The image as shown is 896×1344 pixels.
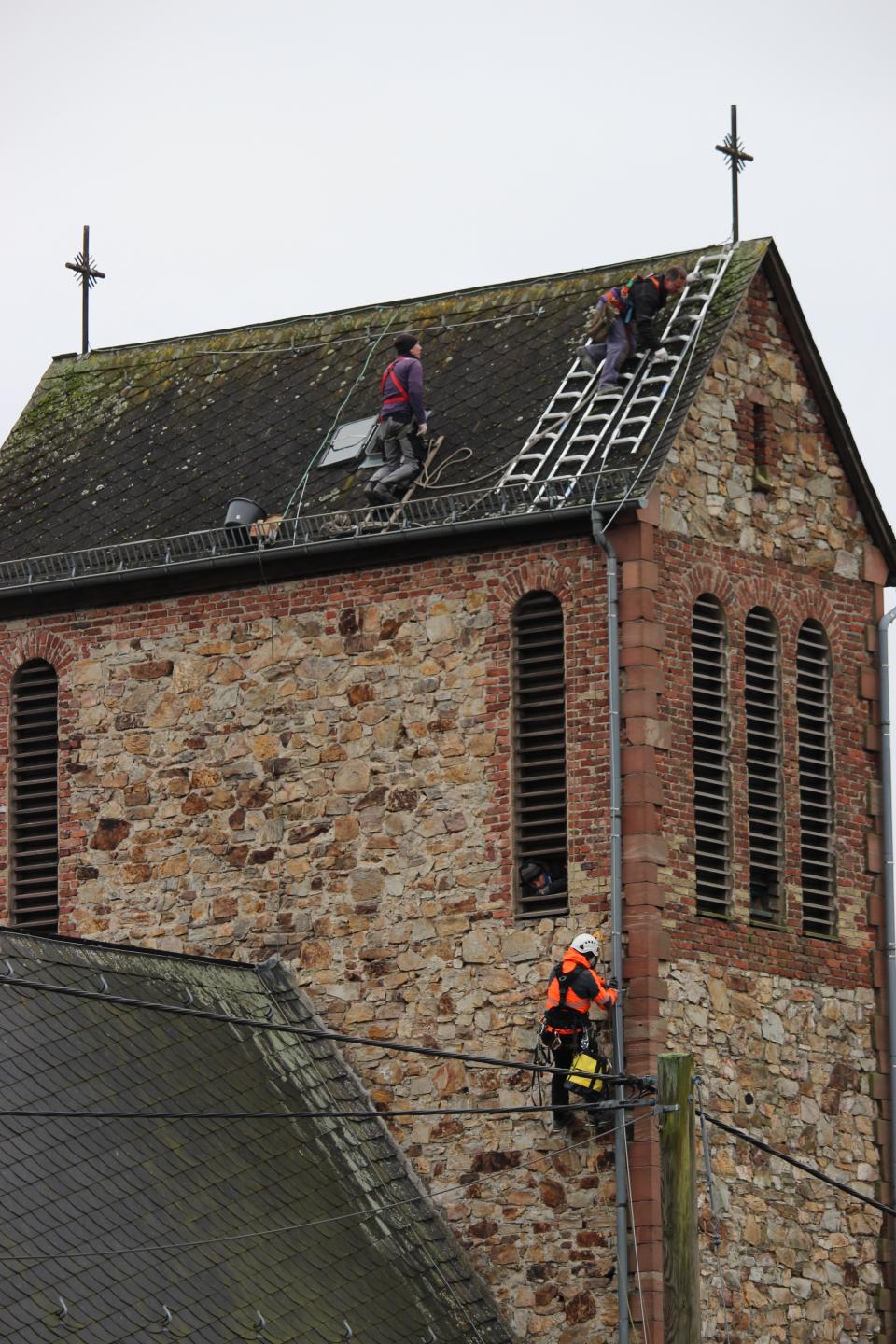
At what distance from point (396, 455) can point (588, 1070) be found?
6857 mm

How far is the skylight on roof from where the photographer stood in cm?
3794

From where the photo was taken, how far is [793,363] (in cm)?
3772

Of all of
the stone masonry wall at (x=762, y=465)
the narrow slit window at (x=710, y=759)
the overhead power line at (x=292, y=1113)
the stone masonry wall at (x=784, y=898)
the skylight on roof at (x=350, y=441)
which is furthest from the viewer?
the skylight on roof at (x=350, y=441)

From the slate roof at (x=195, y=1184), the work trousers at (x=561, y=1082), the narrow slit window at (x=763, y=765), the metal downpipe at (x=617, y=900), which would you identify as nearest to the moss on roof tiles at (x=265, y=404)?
the metal downpipe at (x=617, y=900)

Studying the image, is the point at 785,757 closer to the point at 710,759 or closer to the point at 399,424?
the point at 710,759

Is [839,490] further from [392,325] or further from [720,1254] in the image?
[720,1254]

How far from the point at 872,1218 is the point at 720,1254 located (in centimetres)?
258

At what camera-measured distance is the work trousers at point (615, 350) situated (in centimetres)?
3659

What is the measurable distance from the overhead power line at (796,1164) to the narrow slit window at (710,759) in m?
2.12

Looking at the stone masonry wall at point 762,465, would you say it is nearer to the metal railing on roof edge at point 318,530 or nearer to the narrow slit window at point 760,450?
the narrow slit window at point 760,450

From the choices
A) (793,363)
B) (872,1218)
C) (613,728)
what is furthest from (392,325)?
(872,1218)

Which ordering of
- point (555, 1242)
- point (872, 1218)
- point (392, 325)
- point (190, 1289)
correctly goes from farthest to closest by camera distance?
1. point (392, 325)
2. point (872, 1218)
3. point (555, 1242)
4. point (190, 1289)

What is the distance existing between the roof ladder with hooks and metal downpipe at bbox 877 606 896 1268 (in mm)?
Answer: 3783

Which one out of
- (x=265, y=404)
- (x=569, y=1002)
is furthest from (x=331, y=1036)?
(x=265, y=404)
